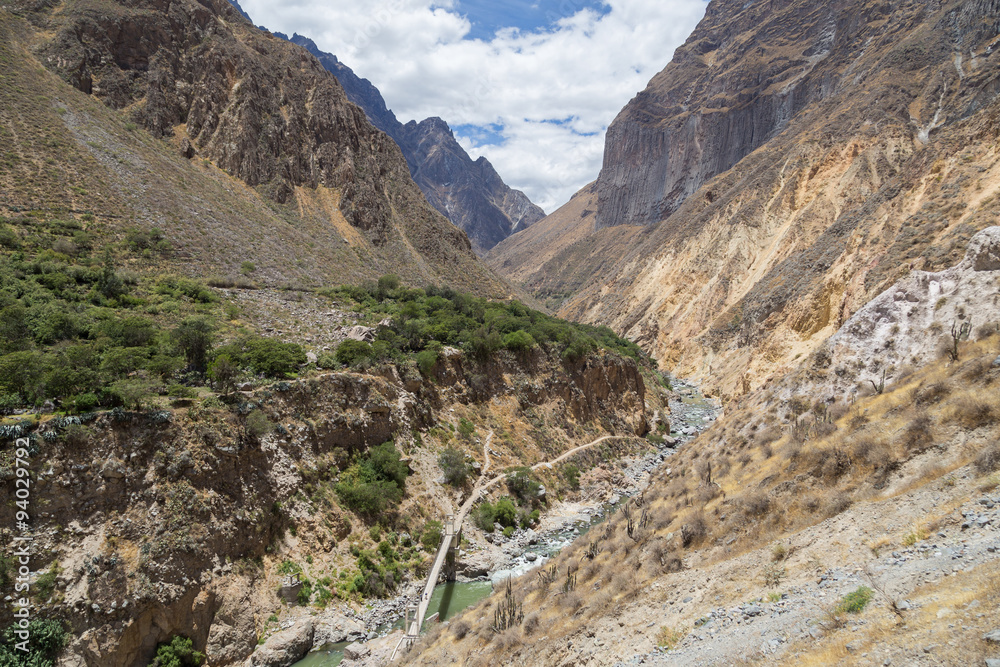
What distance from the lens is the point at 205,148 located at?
56562mm

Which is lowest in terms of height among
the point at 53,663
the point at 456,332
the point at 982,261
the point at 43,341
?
the point at 53,663

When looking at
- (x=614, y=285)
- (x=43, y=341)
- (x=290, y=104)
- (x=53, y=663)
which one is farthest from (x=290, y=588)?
(x=614, y=285)

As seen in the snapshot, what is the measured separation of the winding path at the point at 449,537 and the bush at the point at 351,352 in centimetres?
946

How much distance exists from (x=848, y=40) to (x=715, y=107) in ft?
122

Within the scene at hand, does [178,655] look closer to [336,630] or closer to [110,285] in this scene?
[336,630]

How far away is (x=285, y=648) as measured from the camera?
16.2 meters

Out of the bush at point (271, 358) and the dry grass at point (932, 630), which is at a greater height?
the bush at point (271, 358)

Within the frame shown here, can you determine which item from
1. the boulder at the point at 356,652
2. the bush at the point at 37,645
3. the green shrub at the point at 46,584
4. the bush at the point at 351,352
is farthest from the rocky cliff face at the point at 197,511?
the bush at the point at 351,352

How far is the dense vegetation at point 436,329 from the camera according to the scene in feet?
97.6

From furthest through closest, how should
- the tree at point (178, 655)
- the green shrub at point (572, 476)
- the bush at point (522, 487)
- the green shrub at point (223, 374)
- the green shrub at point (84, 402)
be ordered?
the green shrub at point (572, 476) → the bush at point (522, 487) → the green shrub at point (223, 374) → the green shrub at point (84, 402) → the tree at point (178, 655)

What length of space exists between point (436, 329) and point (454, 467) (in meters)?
11.0

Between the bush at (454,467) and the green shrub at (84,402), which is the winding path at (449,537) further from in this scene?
the green shrub at (84,402)

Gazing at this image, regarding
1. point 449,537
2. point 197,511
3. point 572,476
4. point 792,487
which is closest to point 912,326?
point 792,487

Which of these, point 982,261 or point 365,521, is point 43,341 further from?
point 982,261
